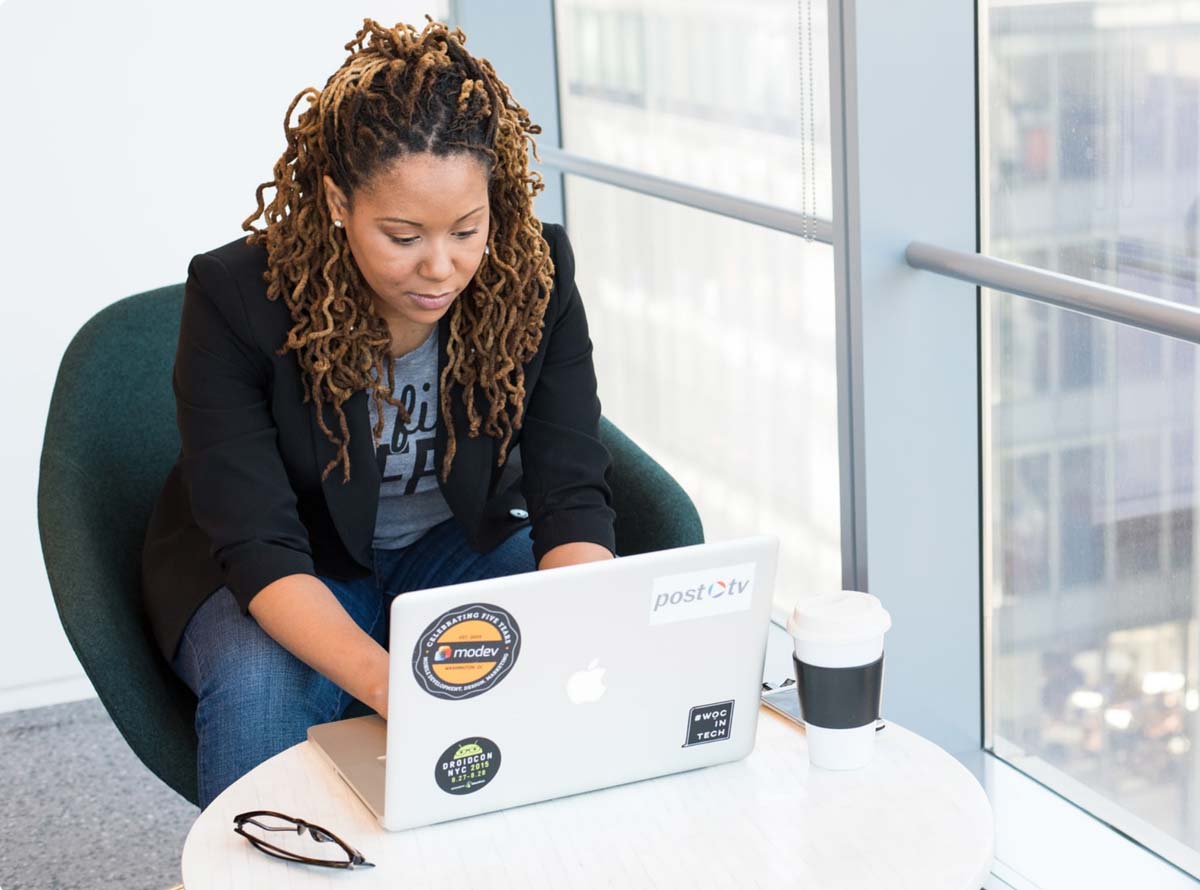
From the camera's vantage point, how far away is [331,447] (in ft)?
5.44

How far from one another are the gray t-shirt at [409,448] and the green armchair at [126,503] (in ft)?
0.99

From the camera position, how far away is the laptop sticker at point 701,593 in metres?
1.15

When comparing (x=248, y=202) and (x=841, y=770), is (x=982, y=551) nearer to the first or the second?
(x=841, y=770)

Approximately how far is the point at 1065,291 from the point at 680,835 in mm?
827

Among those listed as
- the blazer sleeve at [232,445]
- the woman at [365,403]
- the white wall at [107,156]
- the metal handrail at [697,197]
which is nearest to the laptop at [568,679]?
the woman at [365,403]

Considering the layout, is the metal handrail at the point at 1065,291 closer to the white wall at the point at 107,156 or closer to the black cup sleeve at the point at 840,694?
A: the black cup sleeve at the point at 840,694

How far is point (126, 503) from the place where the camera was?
76.5 inches

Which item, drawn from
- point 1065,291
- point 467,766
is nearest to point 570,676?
point 467,766

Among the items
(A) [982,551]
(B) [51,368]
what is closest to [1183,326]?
(A) [982,551]

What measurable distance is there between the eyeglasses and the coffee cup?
0.40 m

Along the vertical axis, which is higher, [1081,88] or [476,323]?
[1081,88]

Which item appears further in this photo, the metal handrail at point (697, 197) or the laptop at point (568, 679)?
the metal handrail at point (697, 197)

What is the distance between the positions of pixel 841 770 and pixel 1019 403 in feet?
2.76

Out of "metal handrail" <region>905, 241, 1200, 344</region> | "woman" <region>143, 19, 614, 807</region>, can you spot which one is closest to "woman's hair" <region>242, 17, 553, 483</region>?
"woman" <region>143, 19, 614, 807</region>
